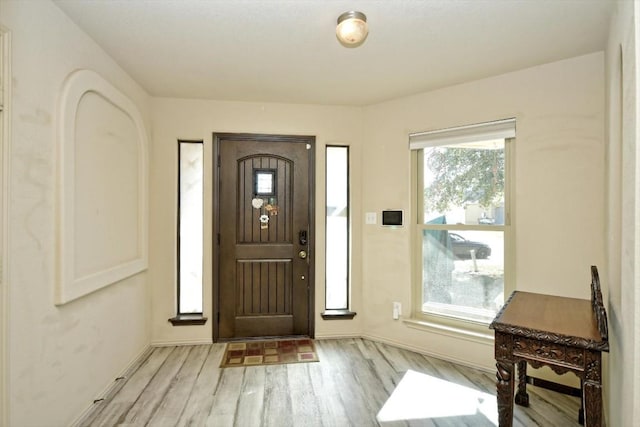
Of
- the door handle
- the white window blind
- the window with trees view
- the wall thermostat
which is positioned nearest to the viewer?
the white window blind

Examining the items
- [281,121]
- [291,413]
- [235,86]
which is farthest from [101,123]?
[291,413]

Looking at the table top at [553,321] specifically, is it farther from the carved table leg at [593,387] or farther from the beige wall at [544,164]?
the beige wall at [544,164]

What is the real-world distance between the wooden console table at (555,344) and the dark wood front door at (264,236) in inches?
79.4

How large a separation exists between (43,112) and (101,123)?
589 mm

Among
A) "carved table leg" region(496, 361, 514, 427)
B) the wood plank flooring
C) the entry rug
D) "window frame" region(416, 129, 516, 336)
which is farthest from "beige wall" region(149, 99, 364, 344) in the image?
"carved table leg" region(496, 361, 514, 427)

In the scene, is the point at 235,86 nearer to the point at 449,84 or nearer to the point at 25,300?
the point at 449,84

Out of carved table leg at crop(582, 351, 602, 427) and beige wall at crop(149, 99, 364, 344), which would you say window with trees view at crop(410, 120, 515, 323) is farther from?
carved table leg at crop(582, 351, 602, 427)

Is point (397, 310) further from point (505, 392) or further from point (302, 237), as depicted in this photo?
point (505, 392)

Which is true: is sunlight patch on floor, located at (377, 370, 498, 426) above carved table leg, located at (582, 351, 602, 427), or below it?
below

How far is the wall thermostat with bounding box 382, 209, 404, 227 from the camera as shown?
3.28 meters

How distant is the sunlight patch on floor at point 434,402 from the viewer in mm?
2160

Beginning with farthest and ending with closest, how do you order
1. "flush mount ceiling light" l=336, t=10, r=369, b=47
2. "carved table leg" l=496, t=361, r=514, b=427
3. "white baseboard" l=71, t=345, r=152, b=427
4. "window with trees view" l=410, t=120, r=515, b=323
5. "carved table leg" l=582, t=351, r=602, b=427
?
"window with trees view" l=410, t=120, r=515, b=323 < "white baseboard" l=71, t=345, r=152, b=427 < "flush mount ceiling light" l=336, t=10, r=369, b=47 < "carved table leg" l=496, t=361, r=514, b=427 < "carved table leg" l=582, t=351, r=602, b=427

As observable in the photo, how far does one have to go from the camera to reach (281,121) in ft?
11.3

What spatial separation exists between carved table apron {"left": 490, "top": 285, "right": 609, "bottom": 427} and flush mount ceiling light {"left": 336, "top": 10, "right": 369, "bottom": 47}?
1725 millimetres
